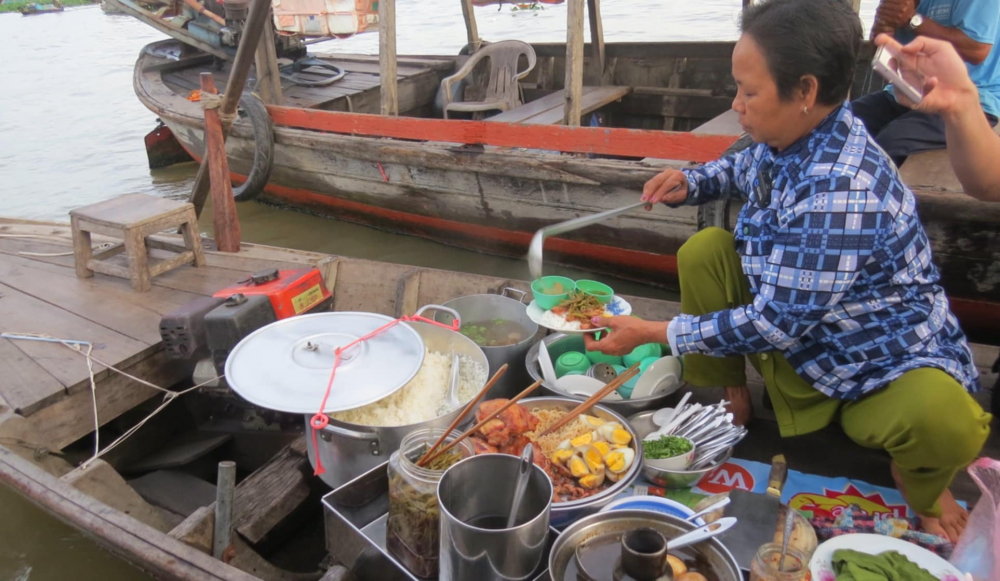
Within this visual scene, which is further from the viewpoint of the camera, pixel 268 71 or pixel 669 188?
pixel 268 71

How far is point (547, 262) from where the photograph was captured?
5.12 meters

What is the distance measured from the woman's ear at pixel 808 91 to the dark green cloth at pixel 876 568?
1.14m

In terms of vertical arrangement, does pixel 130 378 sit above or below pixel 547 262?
above

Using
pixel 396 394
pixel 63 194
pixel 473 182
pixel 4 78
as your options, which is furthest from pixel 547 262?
pixel 4 78

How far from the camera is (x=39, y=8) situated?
33938 mm

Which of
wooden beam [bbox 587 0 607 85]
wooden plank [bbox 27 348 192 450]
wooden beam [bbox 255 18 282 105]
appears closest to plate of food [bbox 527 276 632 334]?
wooden plank [bbox 27 348 192 450]

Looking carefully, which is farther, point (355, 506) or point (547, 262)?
point (547, 262)

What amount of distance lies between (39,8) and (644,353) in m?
42.7

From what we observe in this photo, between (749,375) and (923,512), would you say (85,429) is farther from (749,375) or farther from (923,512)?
(923,512)

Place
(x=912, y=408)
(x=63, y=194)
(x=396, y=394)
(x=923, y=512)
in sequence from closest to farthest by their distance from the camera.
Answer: (x=912, y=408)
(x=923, y=512)
(x=396, y=394)
(x=63, y=194)

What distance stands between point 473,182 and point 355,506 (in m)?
3.23

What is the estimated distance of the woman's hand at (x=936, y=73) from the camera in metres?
1.63

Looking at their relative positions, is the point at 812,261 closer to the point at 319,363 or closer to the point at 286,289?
the point at 319,363

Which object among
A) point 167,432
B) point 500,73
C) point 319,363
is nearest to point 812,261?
point 319,363
